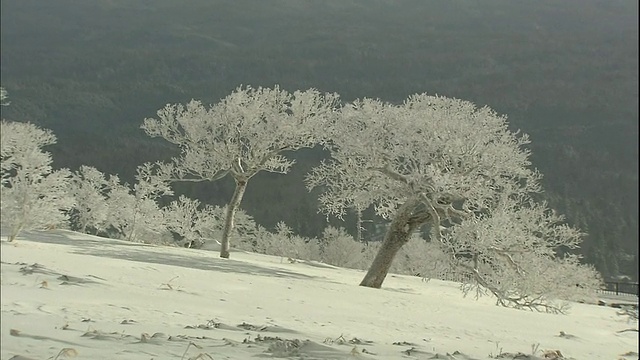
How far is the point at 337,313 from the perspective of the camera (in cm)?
802

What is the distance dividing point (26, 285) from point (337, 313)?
557 centimetres

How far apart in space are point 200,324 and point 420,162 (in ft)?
34.2

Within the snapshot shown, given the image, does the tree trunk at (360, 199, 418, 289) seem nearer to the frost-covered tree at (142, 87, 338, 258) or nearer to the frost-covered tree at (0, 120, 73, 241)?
the frost-covered tree at (142, 87, 338, 258)

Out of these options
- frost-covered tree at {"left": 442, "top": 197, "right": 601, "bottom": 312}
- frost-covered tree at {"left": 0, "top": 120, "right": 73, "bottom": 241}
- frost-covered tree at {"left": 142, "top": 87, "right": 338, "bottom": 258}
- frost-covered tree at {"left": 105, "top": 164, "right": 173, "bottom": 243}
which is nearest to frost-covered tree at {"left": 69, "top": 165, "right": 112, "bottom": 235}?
frost-covered tree at {"left": 105, "top": 164, "right": 173, "bottom": 243}

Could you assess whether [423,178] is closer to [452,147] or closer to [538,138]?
[452,147]

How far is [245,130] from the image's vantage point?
1916 cm

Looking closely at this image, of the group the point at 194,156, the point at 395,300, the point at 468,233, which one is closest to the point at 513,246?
the point at 468,233

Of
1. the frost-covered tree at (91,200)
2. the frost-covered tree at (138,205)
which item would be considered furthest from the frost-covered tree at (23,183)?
the frost-covered tree at (138,205)

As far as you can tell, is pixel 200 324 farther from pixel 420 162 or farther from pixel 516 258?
pixel 516 258

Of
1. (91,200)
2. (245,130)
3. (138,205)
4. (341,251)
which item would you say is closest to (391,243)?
(245,130)

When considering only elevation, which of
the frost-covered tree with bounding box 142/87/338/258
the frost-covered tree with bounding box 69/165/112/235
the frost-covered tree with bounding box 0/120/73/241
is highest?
the frost-covered tree with bounding box 142/87/338/258

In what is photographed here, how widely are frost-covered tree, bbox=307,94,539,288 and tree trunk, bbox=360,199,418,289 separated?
3 centimetres

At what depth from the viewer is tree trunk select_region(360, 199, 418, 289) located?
52.3 feet

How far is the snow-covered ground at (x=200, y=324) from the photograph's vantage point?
287 centimetres
